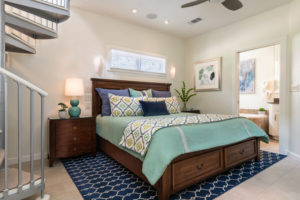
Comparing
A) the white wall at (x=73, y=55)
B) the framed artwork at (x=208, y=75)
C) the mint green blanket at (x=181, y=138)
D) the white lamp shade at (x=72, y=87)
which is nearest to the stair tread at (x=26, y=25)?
the white wall at (x=73, y=55)

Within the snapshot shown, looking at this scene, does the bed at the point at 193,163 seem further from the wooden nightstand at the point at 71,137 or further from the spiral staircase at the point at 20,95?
the spiral staircase at the point at 20,95

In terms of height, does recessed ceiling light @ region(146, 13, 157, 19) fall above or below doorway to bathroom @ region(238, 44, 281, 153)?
above

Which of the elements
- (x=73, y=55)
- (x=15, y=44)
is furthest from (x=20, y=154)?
(x=73, y=55)

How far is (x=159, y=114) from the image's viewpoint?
3.02 meters

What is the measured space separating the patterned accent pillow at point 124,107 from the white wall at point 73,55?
2.50 ft

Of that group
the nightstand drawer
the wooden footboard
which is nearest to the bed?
the wooden footboard

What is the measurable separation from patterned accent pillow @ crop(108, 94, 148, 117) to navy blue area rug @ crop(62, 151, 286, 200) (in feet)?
2.68

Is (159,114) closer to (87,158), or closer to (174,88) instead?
(87,158)

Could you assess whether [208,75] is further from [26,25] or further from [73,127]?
[26,25]

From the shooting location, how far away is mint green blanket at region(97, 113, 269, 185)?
155 cm

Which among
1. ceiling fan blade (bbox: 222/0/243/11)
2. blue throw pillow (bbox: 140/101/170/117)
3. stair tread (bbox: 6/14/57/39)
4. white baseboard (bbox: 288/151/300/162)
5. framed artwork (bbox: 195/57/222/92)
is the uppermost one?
ceiling fan blade (bbox: 222/0/243/11)

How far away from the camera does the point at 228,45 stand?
396cm

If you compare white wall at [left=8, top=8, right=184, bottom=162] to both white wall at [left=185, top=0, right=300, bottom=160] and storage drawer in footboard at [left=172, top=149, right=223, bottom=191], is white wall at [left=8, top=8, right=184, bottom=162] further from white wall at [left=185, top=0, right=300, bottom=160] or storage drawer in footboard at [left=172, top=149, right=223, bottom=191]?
storage drawer in footboard at [left=172, top=149, right=223, bottom=191]

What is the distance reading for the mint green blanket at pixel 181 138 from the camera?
1549mm
